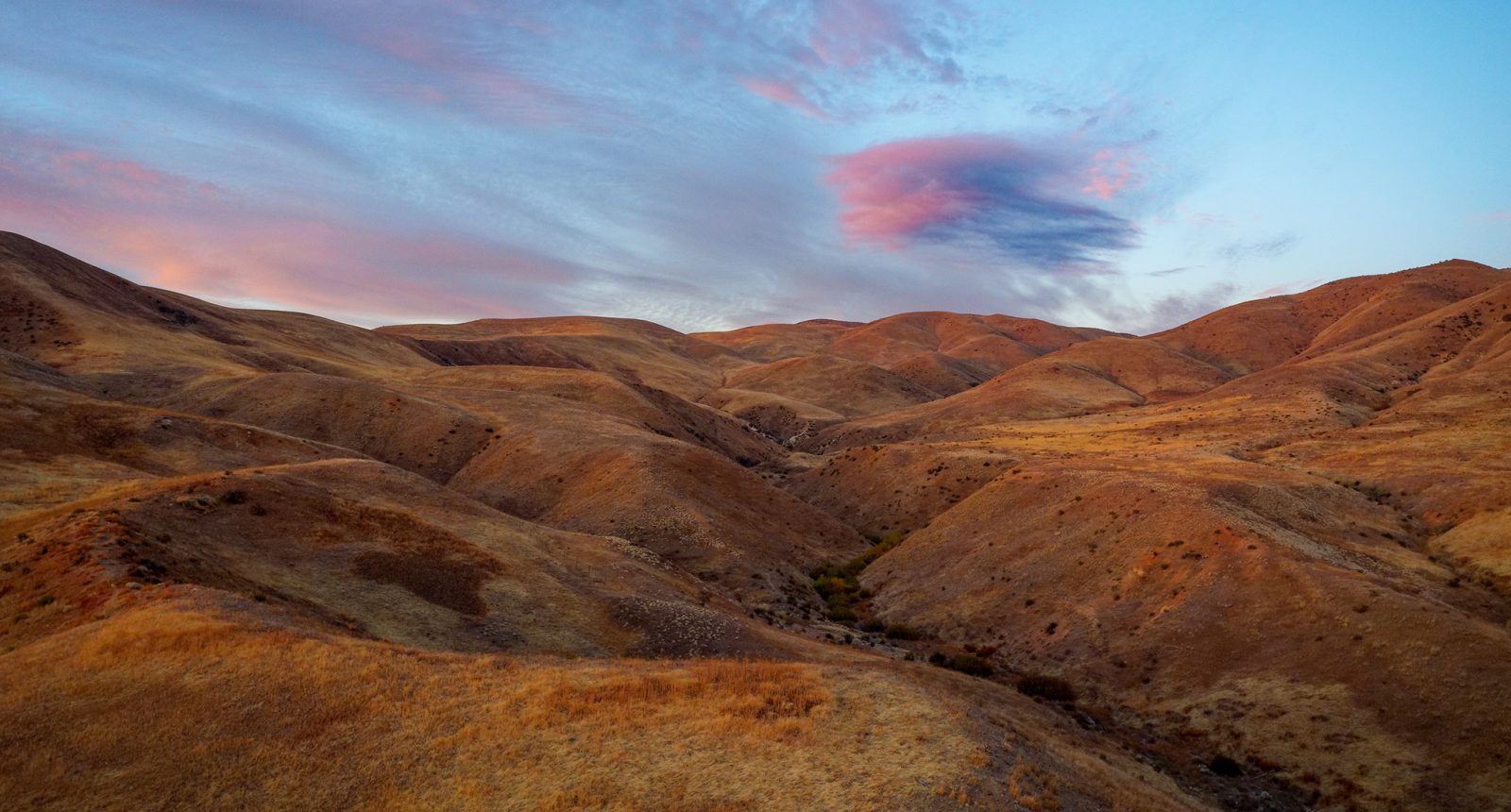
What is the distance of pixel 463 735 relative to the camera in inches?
642

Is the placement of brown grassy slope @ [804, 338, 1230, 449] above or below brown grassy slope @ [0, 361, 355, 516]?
above

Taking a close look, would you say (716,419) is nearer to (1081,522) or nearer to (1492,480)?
(1081,522)

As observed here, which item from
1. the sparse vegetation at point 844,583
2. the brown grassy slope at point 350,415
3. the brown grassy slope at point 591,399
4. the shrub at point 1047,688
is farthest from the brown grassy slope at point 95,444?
the shrub at point 1047,688

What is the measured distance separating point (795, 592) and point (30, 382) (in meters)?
58.8

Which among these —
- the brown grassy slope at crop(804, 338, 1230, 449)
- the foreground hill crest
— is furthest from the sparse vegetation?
the brown grassy slope at crop(804, 338, 1230, 449)

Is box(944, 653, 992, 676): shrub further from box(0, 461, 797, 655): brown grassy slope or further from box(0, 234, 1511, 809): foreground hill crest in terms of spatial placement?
box(0, 461, 797, 655): brown grassy slope

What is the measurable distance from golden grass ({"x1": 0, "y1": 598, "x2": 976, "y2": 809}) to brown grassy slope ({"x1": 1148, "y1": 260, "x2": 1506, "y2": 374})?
6576 inches

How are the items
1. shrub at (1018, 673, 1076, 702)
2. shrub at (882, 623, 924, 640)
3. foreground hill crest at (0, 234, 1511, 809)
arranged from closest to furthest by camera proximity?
foreground hill crest at (0, 234, 1511, 809)
shrub at (1018, 673, 1076, 702)
shrub at (882, 623, 924, 640)

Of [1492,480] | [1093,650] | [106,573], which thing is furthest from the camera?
[1492,480]

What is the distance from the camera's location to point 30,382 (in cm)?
5709

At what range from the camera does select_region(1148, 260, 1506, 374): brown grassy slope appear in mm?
150375

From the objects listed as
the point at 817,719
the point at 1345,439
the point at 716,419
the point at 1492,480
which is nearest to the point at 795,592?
the point at 817,719

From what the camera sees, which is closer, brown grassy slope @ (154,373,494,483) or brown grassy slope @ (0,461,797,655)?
brown grassy slope @ (0,461,797,655)

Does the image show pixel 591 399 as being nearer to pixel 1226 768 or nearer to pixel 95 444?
pixel 95 444
